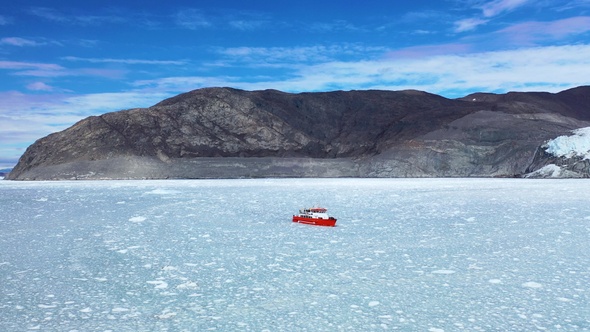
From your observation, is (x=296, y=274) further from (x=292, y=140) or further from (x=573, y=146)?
(x=292, y=140)

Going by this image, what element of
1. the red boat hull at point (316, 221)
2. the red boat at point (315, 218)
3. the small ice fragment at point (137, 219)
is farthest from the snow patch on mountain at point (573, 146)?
the small ice fragment at point (137, 219)

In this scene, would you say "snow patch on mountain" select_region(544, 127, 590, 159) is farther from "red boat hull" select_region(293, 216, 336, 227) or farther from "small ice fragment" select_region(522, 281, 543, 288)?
"small ice fragment" select_region(522, 281, 543, 288)

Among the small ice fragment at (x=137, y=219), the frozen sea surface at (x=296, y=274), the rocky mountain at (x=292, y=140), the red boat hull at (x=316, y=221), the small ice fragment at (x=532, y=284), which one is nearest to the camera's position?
the frozen sea surface at (x=296, y=274)

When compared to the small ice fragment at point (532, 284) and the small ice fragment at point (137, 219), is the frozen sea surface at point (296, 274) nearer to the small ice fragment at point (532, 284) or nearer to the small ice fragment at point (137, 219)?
the small ice fragment at point (532, 284)

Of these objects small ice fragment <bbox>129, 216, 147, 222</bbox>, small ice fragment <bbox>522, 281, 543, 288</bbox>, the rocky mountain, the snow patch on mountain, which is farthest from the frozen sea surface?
the rocky mountain

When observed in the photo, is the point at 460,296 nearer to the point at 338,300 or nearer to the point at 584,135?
the point at 338,300

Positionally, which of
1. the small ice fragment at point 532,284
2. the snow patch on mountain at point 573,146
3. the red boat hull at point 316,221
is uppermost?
the snow patch on mountain at point 573,146

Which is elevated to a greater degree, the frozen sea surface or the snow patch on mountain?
the snow patch on mountain
